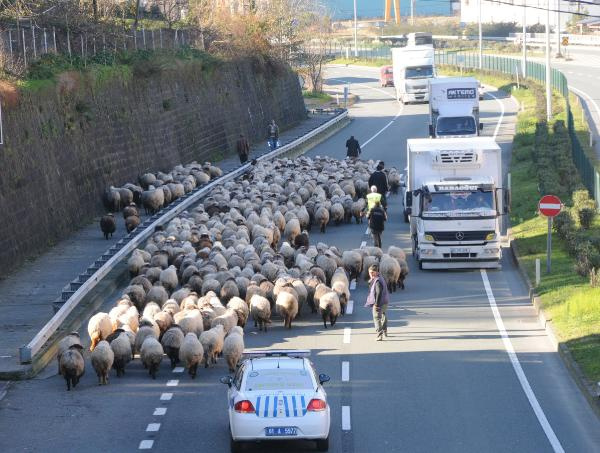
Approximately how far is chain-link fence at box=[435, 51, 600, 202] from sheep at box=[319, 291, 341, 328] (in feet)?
48.2

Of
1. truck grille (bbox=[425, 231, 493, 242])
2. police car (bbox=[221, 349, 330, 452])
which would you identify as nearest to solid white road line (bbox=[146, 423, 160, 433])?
police car (bbox=[221, 349, 330, 452])

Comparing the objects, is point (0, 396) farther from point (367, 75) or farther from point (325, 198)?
point (367, 75)

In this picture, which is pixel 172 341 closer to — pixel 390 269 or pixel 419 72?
pixel 390 269

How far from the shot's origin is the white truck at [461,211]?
29.8 m

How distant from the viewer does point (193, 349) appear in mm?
20078

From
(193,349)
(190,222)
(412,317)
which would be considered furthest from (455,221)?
(193,349)

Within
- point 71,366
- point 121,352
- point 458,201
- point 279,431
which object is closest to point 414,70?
point 458,201

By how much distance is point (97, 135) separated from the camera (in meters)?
41.2

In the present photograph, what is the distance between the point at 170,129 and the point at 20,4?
11595mm

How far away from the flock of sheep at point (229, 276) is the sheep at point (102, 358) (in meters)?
0.02

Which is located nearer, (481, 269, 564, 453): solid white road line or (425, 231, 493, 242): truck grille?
(481, 269, 564, 453): solid white road line

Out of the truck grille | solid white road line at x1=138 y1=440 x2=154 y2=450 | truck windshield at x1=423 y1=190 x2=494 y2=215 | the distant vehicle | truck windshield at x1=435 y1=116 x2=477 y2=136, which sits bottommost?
the distant vehicle

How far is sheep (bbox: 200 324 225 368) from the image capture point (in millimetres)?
20781

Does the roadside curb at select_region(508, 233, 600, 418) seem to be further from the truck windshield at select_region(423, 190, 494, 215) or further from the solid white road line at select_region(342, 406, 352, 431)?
the solid white road line at select_region(342, 406, 352, 431)
